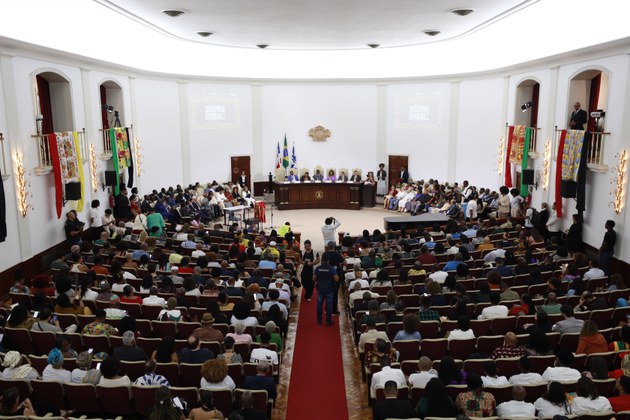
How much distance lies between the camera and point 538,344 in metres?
6.96

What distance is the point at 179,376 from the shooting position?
6.82m

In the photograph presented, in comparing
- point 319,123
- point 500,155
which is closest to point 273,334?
point 500,155

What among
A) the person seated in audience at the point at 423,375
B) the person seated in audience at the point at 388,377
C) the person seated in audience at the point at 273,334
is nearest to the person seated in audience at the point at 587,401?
the person seated in audience at the point at 423,375

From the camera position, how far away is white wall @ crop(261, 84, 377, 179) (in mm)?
25219

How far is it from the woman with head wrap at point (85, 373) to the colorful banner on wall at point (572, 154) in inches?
481

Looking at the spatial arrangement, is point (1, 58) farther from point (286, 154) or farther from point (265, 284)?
point (286, 154)

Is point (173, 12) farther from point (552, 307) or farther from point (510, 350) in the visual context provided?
point (510, 350)

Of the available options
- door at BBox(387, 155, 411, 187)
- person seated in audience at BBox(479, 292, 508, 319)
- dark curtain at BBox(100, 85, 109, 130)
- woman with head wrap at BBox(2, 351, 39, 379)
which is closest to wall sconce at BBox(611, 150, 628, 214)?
person seated in audience at BBox(479, 292, 508, 319)

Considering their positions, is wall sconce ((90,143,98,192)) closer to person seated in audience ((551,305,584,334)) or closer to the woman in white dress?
the woman in white dress

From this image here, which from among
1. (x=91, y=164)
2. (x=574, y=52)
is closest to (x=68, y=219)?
(x=91, y=164)

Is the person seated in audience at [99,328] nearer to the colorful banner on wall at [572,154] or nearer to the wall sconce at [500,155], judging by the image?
the colorful banner on wall at [572,154]

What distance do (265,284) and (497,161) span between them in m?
13.3

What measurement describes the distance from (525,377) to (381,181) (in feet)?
61.7

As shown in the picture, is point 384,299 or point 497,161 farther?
point 497,161
